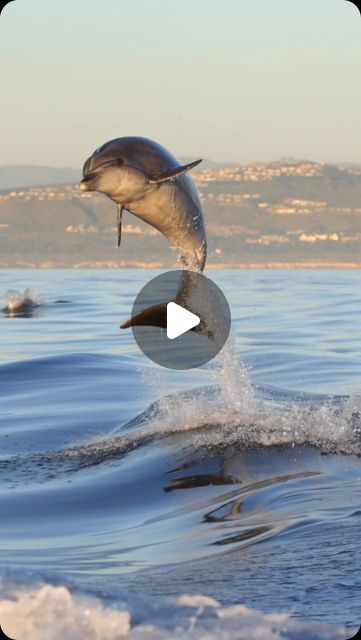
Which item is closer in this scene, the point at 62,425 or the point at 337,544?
the point at 337,544

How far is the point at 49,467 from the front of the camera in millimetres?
12297

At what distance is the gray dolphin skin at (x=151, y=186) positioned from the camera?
917 cm

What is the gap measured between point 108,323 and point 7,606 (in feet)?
79.9

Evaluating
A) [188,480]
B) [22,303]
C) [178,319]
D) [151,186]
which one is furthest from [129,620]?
[22,303]

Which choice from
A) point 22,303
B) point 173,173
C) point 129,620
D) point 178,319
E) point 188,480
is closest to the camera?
point 129,620

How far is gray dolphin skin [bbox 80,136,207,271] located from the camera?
30.1 ft

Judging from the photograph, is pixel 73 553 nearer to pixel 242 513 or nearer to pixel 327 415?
pixel 242 513

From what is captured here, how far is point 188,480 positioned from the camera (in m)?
11.1

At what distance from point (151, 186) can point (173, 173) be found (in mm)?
286

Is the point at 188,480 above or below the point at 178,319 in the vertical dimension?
below

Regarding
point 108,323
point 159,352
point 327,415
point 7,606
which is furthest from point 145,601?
point 108,323
